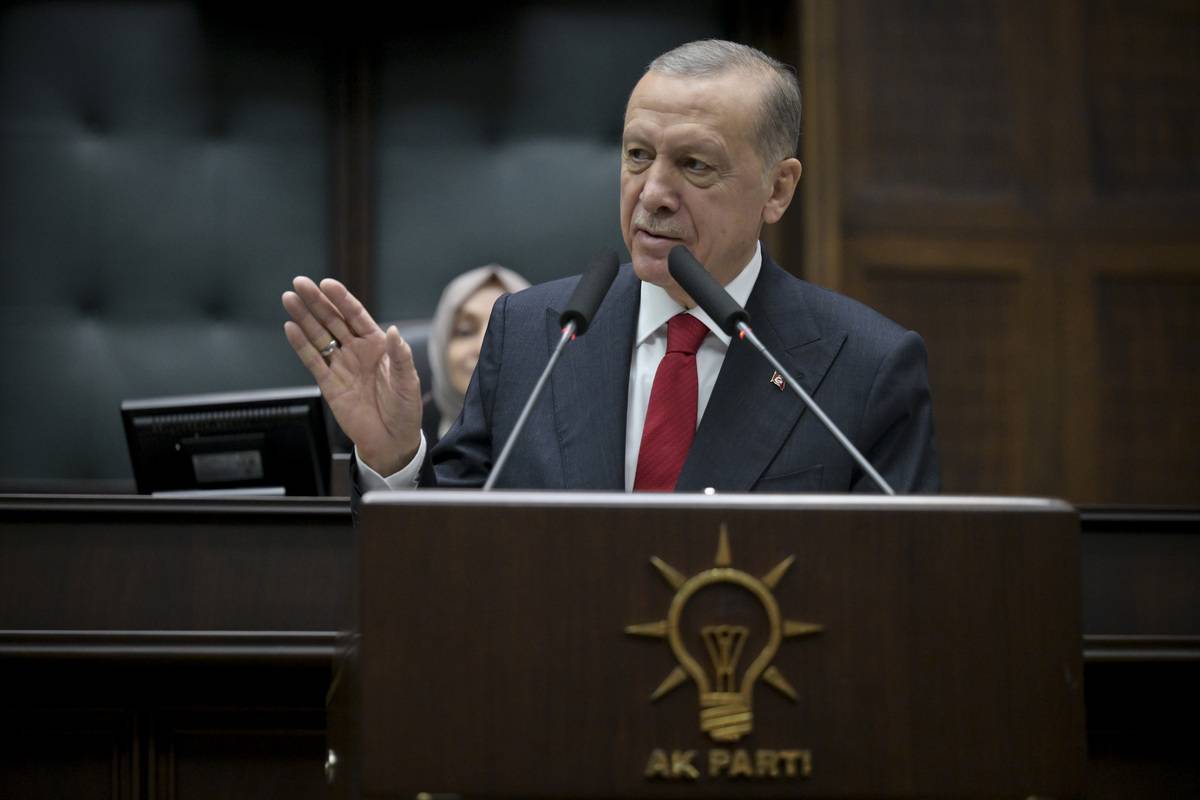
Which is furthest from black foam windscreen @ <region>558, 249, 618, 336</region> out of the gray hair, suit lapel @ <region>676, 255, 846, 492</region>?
the gray hair

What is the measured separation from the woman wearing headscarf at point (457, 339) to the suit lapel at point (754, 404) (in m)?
1.64

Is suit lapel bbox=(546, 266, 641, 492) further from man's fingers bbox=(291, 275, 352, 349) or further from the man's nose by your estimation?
man's fingers bbox=(291, 275, 352, 349)

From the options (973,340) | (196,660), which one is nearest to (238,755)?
(196,660)

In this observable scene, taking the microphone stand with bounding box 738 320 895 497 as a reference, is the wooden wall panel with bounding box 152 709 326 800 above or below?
below

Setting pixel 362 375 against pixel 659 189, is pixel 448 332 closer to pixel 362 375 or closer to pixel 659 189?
pixel 659 189

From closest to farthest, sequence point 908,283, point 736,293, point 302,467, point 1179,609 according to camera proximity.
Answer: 1. point 736,293
2. point 1179,609
3. point 302,467
4. point 908,283

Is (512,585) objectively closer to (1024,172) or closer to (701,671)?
(701,671)

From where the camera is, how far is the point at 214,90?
4.20 m

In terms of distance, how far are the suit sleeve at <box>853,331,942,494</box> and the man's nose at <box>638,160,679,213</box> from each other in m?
0.34

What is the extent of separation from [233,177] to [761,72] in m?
2.74

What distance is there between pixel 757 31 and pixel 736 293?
254cm

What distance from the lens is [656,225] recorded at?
1.77 m

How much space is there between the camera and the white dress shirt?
1735 mm

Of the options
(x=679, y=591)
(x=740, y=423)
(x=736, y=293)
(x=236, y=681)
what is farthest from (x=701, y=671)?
(x=236, y=681)
